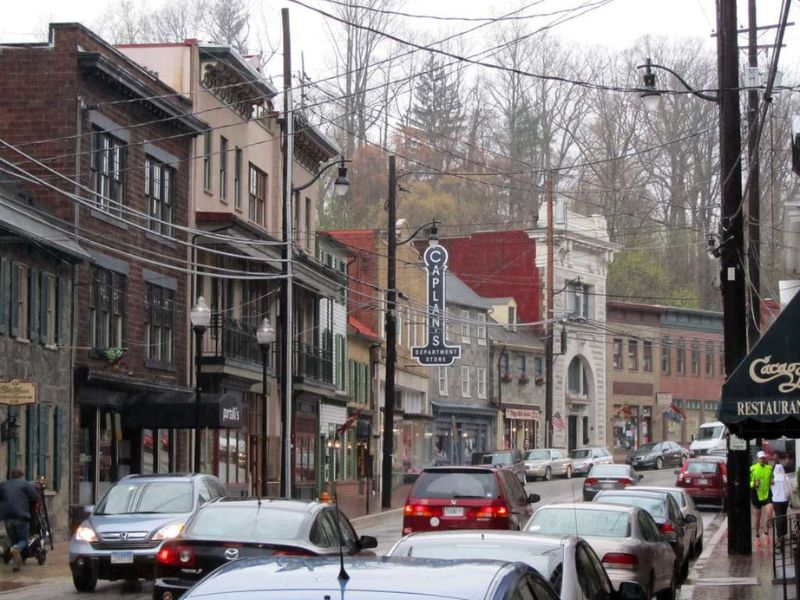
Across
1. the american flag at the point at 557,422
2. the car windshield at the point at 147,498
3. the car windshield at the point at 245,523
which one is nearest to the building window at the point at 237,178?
the car windshield at the point at 147,498

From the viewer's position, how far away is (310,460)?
5181 centimetres

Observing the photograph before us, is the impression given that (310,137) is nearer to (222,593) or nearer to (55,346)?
(55,346)

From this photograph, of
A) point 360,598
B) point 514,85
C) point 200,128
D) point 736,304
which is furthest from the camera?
point 514,85

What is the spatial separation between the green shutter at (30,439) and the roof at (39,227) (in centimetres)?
340

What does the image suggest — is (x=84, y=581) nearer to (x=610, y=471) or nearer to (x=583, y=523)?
(x=583, y=523)

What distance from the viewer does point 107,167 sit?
35219 millimetres

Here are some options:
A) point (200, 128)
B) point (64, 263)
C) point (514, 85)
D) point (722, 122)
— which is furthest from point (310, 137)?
point (514, 85)

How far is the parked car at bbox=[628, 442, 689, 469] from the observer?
229 ft

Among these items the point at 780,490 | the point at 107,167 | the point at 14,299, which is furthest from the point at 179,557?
the point at 107,167

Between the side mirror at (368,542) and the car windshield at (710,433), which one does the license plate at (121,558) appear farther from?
the car windshield at (710,433)

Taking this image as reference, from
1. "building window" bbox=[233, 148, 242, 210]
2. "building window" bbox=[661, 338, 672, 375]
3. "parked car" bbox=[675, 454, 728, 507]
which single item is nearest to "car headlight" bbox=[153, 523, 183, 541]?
"building window" bbox=[233, 148, 242, 210]

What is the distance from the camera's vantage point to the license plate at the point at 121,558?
68.4ft

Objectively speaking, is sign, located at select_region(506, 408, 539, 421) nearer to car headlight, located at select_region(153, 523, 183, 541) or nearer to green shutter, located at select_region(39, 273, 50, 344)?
green shutter, located at select_region(39, 273, 50, 344)

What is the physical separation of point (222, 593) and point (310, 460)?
4555 centimetres
